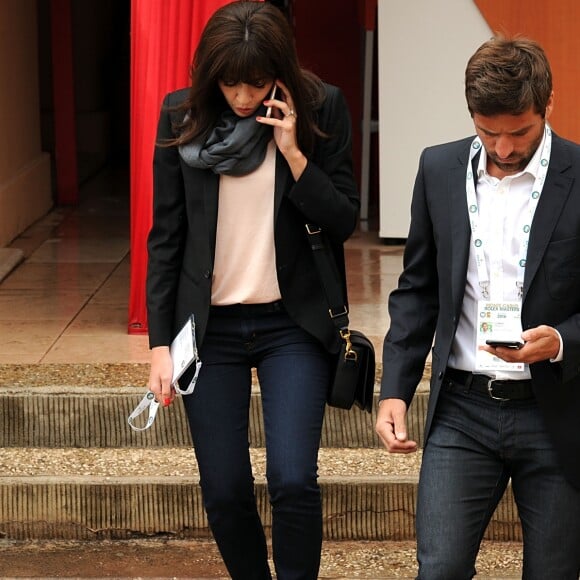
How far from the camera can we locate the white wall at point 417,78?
820 cm

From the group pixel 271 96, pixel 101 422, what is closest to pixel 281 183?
pixel 271 96

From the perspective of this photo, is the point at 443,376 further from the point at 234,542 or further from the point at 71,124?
the point at 71,124

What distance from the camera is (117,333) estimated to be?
21.5ft

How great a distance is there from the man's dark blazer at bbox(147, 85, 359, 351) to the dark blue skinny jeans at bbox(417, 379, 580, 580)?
2.21 ft

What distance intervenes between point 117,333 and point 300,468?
313cm

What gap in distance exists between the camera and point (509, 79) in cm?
294

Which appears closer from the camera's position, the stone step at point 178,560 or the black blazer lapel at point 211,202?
the black blazer lapel at point 211,202

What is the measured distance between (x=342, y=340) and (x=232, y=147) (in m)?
0.65

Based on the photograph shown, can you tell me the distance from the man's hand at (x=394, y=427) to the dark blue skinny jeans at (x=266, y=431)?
14.9 inches

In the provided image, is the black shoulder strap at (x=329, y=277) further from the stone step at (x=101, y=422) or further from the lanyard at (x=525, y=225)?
the stone step at (x=101, y=422)

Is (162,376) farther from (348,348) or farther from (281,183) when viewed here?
(281,183)

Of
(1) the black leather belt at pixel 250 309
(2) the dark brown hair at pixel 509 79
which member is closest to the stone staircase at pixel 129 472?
(1) the black leather belt at pixel 250 309

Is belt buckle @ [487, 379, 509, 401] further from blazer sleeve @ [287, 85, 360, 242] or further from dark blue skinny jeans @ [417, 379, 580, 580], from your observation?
blazer sleeve @ [287, 85, 360, 242]

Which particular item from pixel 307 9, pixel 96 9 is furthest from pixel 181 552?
pixel 96 9
